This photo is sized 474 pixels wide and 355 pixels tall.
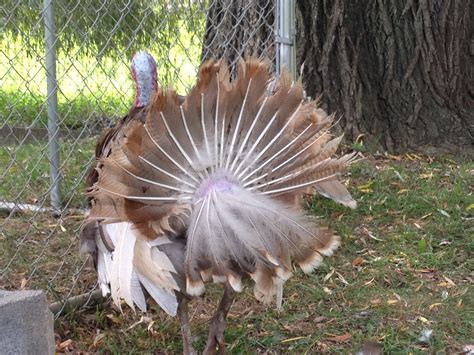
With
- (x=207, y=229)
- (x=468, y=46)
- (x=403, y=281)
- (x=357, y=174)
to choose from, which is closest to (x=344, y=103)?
(x=357, y=174)

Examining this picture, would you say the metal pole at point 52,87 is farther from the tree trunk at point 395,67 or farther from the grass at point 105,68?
the tree trunk at point 395,67

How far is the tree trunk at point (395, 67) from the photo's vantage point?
5016 millimetres

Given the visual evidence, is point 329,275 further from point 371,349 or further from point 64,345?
point 64,345

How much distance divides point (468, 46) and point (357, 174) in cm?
136

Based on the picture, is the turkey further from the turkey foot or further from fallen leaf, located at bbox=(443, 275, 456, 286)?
fallen leaf, located at bbox=(443, 275, 456, 286)

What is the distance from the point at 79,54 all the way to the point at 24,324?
1.82 meters

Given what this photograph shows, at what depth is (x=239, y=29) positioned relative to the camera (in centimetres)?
425

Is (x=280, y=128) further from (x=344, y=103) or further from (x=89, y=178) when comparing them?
(x=344, y=103)

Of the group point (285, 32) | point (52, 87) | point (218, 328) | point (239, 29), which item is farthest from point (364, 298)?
point (52, 87)

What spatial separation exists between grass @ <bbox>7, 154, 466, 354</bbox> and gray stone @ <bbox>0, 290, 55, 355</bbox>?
Answer: 67 centimetres

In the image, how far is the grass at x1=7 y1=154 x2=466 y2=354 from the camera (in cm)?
325

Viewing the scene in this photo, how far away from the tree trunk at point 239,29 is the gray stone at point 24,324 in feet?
6.49

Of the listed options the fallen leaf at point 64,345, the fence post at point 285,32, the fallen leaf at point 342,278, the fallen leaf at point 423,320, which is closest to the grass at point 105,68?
the fence post at point 285,32

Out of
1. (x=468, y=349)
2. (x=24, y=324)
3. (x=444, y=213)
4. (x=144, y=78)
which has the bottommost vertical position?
(x=468, y=349)
